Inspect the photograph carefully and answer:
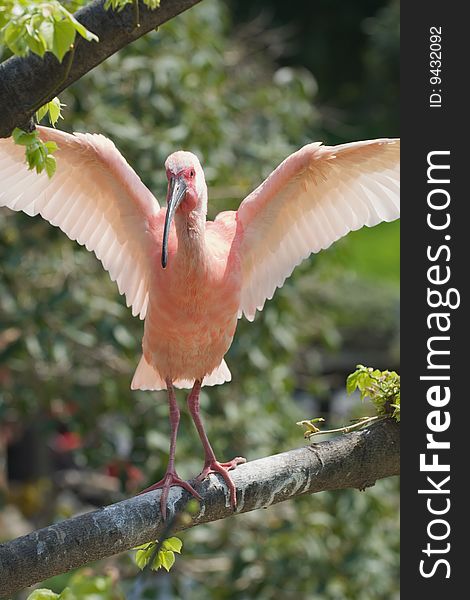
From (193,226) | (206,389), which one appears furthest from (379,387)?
(206,389)

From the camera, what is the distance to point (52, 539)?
7.13 ft

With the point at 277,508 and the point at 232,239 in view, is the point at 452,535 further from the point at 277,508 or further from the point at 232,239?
the point at 277,508

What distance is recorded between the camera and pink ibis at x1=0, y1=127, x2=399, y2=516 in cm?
266

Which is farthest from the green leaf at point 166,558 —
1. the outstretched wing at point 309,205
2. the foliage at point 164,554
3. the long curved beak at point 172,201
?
the outstretched wing at point 309,205

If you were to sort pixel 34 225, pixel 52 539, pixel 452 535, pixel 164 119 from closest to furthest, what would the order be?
1. pixel 52 539
2. pixel 452 535
3. pixel 34 225
4. pixel 164 119

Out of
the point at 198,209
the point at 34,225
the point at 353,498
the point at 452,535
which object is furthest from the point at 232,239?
the point at 353,498

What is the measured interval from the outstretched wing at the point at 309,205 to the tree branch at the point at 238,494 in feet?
2.00

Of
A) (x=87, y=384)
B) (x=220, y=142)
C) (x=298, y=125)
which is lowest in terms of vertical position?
(x=87, y=384)

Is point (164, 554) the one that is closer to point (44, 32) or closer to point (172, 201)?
point (172, 201)

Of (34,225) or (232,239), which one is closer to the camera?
(232,239)

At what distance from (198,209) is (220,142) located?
2.21m

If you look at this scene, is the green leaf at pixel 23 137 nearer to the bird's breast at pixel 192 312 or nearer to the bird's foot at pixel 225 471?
the bird's breast at pixel 192 312

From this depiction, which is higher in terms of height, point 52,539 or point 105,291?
point 105,291

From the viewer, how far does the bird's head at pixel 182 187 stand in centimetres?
256
